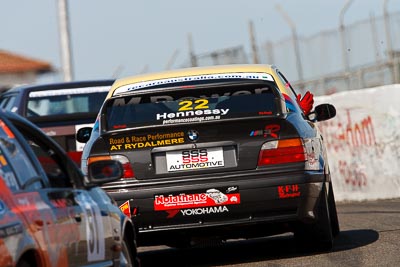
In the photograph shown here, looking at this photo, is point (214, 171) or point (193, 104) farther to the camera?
point (193, 104)

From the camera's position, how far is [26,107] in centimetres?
1512

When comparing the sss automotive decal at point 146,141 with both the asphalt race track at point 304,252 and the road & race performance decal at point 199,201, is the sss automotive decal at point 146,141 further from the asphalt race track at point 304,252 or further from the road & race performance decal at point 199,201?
the asphalt race track at point 304,252

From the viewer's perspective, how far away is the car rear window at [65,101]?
15195 mm

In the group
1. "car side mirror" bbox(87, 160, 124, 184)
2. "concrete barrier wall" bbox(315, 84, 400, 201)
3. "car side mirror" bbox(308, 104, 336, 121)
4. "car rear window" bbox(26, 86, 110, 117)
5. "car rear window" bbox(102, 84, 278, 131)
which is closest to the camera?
"car side mirror" bbox(87, 160, 124, 184)

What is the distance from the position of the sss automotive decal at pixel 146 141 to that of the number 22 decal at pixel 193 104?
34 centimetres

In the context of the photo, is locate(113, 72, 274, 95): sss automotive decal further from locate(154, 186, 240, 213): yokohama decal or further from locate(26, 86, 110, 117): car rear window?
locate(26, 86, 110, 117): car rear window

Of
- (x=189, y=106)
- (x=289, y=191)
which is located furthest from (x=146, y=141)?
(x=289, y=191)

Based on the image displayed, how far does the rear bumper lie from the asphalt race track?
383 mm

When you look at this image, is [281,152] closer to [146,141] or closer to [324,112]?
[146,141]

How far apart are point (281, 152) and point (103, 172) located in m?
2.92

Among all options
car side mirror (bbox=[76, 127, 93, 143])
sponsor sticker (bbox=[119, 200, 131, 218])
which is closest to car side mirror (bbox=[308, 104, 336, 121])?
car side mirror (bbox=[76, 127, 93, 143])

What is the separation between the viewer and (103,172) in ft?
21.5

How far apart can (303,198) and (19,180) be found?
3.86m

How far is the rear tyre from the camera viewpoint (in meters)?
9.47
